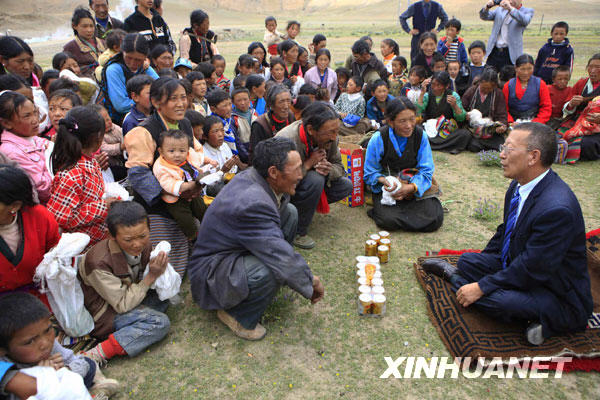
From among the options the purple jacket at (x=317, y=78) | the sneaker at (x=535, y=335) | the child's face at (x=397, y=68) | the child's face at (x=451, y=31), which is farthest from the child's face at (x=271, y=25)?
the sneaker at (x=535, y=335)

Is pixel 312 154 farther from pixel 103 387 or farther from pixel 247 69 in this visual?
pixel 247 69

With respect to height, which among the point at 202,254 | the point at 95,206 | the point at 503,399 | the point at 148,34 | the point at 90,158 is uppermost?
the point at 148,34

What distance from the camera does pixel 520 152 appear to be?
2955 mm

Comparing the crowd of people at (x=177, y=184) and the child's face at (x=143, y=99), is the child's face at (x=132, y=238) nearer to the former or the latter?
the crowd of people at (x=177, y=184)

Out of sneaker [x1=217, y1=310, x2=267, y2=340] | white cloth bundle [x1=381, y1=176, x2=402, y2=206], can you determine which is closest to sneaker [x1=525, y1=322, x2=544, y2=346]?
sneaker [x1=217, y1=310, x2=267, y2=340]

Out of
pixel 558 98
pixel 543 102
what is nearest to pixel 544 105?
pixel 543 102

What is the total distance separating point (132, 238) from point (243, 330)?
1.15 m

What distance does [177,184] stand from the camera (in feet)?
12.0

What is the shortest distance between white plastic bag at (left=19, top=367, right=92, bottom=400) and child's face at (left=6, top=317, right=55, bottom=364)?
97mm

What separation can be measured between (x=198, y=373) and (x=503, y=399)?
2171 mm

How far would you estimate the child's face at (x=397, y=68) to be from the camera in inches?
323

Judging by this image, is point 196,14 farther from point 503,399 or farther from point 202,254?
point 503,399

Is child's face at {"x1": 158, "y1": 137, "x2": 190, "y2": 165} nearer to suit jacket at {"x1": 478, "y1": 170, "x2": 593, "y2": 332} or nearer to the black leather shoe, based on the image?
the black leather shoe

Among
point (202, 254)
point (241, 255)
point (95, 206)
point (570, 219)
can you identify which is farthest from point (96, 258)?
point (570, 219)
